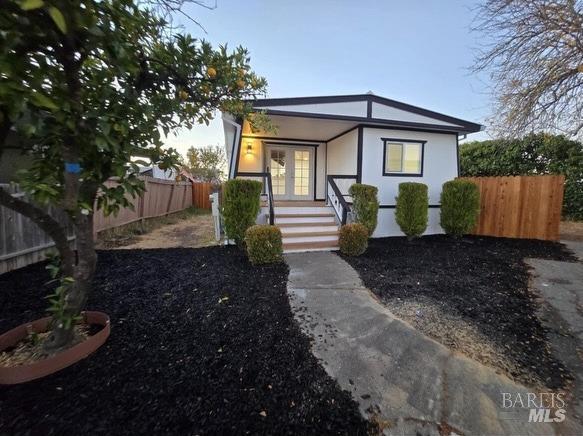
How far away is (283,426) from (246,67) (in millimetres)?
3012

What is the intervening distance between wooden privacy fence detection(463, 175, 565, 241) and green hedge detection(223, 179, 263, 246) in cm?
690

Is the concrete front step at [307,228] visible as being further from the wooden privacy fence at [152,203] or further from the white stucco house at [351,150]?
the wooden privacy fence at [152,203]

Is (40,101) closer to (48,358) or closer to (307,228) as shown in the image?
(48,358)

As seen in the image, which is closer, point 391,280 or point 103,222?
point 391,280

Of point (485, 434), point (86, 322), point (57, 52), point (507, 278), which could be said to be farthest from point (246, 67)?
point (507, 278)

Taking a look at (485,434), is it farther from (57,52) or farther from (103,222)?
(103,222)

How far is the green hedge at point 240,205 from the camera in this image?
5543 millimetres

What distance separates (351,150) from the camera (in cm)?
786

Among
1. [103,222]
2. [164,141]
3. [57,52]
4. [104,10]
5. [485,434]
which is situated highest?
[104,10]

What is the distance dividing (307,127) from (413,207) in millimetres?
3866

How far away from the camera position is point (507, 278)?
427cm

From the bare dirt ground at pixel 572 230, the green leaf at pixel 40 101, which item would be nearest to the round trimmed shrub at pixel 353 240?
the green leaf at pixel 40 101

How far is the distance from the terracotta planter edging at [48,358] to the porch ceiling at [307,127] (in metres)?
5.62

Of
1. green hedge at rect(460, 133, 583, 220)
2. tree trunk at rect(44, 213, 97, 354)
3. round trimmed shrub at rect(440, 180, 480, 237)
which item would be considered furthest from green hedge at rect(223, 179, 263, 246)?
green hedge at rect(460, 133, 583, 220)
